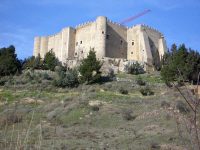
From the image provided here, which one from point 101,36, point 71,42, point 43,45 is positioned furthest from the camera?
point 43,45

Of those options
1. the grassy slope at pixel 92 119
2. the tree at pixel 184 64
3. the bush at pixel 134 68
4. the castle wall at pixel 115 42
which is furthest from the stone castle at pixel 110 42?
the grassy slope at pixel 92 119

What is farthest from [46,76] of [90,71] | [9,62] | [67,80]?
[9,62]

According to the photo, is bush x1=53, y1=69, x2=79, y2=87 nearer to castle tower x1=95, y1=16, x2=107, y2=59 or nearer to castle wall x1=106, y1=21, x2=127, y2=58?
castle tower x1=95, y1=16, x2=107, y2=59

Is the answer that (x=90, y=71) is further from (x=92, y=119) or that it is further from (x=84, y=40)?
(x=92, y=119)

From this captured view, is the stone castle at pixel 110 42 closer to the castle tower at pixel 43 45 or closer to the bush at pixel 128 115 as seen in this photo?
the castle tower at pixel 43 45

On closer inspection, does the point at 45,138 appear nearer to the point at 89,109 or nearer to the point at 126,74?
the point at 89,109

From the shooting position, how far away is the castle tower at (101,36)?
47500 millimetres

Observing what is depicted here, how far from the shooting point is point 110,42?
4925cm

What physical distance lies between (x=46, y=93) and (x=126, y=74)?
12.4 m

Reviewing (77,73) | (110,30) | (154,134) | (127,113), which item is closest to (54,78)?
(77,73)

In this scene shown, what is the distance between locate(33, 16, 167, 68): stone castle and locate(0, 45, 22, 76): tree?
237 inches

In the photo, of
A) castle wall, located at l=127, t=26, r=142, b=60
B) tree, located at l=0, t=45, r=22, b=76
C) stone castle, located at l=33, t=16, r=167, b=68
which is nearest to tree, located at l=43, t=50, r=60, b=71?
stone castle, located at l=33, t=16, r=167, b=68

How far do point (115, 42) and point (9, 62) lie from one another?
45.3 ft

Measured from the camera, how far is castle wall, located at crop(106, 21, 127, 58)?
4903 cm
